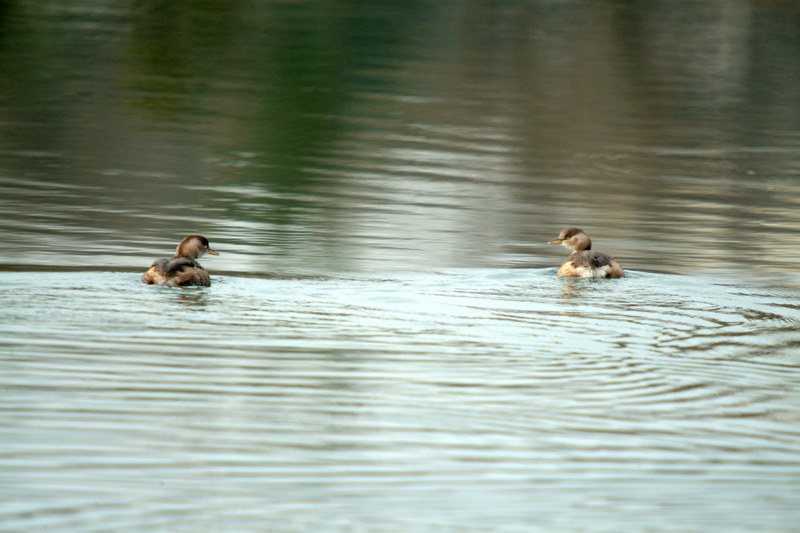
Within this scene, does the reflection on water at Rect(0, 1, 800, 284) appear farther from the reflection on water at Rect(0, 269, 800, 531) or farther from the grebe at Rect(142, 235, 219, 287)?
the reflection on water at Rect(0, 269, 800, 531)

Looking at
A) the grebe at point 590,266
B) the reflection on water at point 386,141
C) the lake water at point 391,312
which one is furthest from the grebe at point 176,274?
the grebe at point 590,266

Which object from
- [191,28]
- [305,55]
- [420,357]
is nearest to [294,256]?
[420,357]

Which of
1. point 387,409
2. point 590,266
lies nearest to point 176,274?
point 590,266

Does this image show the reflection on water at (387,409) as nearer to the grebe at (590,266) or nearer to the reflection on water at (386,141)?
the grebe at (590,266)

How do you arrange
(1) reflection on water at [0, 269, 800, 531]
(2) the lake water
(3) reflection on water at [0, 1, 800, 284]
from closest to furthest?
(1) reflection on water at [0, 269, 800, 531] → (2) the lake water → (3) reflection on water at [0, 1, 800, 284]

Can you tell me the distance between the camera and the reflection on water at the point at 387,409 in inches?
199

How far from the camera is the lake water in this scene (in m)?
5.27

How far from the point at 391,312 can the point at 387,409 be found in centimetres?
264

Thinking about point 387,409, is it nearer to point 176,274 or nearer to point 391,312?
point 391,312

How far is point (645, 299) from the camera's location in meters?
9.98

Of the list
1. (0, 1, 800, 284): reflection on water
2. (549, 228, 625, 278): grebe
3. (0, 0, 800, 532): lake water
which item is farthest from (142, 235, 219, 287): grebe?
(549, 228, 625, 278): grebe

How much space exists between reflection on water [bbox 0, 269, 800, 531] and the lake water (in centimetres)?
2

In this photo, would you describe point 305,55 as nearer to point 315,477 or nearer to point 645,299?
point 645,299

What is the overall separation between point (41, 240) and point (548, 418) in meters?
6.71
